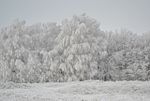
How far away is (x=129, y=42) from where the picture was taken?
3628 centimetres

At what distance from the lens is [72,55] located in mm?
31156

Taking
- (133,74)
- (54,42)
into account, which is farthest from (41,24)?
(133,74)

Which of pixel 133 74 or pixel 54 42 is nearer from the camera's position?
pixel 133 74

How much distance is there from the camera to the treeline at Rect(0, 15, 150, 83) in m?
31.4

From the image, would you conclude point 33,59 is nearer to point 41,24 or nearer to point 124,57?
point 41,24

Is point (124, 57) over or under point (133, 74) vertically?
over

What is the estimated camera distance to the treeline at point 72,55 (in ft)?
103

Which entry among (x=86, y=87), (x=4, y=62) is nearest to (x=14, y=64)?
(x=4, y=62)

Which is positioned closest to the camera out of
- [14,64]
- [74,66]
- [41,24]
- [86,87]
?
[86,87]

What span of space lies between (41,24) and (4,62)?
9820mm

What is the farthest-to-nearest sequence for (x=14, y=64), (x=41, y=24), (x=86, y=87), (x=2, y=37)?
(x=41, y=24)
(x=2, y=37)
(x=14, y=64)
(x=86, y=87)

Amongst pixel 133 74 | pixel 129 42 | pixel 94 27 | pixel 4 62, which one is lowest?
pixel 133 74

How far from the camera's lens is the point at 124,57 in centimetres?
3409

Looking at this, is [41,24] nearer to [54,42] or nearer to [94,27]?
[54,42]
